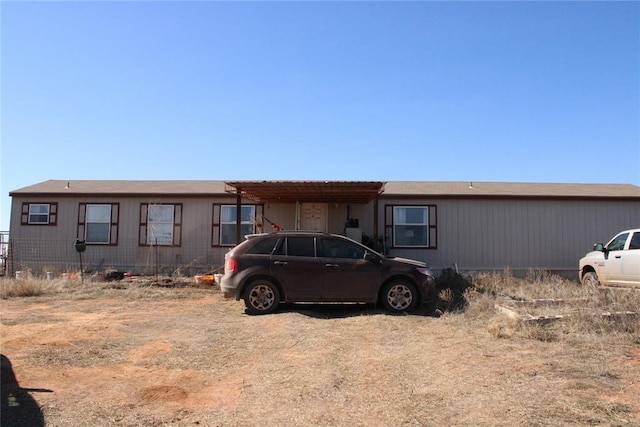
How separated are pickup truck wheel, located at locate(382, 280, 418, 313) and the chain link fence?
27.7ft

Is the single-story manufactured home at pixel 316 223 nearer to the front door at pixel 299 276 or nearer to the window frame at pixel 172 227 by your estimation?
the window frame at pixel 172 227

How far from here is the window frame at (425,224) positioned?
16828mm

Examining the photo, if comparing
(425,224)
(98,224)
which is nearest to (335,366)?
(425,224)

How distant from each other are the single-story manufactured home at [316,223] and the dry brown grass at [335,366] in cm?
688

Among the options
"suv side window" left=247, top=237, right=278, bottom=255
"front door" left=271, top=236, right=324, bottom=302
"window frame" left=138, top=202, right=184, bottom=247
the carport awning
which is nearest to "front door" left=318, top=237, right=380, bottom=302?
"front door" left=271, top=236, right=324, bottom=302

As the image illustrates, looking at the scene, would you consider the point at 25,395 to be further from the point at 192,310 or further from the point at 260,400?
the point at 192,310

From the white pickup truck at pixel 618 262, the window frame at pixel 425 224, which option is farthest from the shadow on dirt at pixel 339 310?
the window frame at pixel 425 224

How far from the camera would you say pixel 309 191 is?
1462 cm

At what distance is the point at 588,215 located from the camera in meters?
16.9

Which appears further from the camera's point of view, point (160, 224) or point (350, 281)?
point (160, 224)

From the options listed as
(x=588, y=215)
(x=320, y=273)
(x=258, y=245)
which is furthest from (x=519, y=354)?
(x=588, y=215)

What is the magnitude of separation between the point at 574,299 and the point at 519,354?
3329 millimetres

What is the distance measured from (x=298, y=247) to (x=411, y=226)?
769 centimetres

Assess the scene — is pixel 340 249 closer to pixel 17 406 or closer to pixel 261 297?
pixel 261 297
